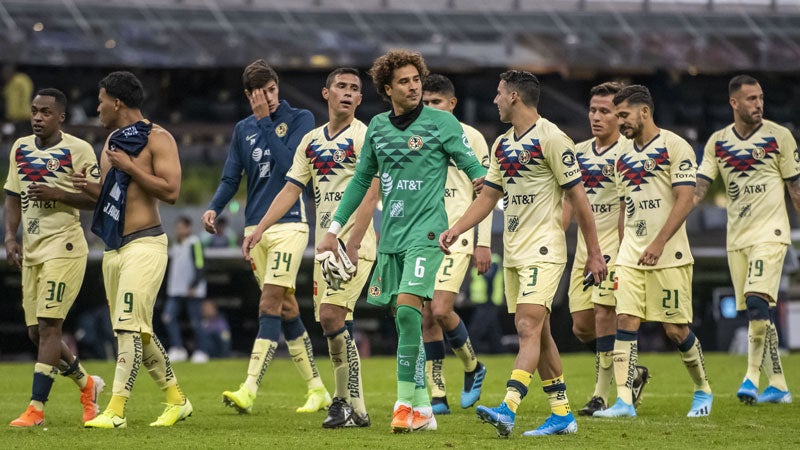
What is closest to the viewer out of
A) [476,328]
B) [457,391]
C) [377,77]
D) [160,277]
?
[377,77]

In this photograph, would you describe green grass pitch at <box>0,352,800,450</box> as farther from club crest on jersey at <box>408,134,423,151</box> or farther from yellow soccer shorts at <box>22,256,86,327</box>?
club crest on jersey at <box>408,134,423,151</box>

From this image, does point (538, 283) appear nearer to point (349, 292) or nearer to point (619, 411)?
point (349, 292)

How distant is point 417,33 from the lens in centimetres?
2812

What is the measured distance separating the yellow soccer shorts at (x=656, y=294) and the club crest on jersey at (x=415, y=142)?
2.83 m

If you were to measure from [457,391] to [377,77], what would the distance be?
576 centimetres

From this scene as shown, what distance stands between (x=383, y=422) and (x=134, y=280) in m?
2.33

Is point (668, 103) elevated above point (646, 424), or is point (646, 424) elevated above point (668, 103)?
point (668, 103)

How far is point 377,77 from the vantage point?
9.50 meters

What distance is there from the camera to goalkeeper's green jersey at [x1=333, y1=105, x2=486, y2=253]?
9398 millimetres

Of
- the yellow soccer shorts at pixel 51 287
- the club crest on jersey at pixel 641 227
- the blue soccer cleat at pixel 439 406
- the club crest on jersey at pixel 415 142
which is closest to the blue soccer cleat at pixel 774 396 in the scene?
the club crest on jersey at pixel 641 227

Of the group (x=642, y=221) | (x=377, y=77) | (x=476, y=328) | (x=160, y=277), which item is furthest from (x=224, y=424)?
(x=476, y=328)

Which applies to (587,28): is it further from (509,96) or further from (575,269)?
(509,96)

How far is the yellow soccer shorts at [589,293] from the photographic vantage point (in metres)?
11.7

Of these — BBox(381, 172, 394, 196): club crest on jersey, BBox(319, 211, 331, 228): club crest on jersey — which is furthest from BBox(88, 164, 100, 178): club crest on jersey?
BBox(381, 172, 394, 196): club crest on jersey
